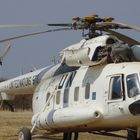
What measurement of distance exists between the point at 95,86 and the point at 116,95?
881mm

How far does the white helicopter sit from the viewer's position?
11.0m

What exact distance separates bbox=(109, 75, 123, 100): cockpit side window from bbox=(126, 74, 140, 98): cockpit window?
22cm

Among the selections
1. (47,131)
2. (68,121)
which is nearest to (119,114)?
(68,121)

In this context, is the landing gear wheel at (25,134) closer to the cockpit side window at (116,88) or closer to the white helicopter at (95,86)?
the white helicopter at (95,86)

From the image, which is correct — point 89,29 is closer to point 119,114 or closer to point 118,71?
point 118,71

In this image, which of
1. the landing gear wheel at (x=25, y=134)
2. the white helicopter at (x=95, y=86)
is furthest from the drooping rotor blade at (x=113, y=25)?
the landing gear wheel at (x=25, y=134)

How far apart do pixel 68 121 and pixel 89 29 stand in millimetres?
2622

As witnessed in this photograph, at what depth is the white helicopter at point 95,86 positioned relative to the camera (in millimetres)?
10953

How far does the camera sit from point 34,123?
14.0 m

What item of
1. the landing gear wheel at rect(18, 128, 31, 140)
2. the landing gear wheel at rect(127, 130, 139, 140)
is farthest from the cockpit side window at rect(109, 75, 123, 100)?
the landing gear wheel at rect(18, 128, 31, 140)

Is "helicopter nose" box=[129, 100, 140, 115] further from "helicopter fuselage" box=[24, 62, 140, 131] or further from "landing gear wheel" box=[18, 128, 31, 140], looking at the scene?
"landing gear wheel" box=[18, 128, 31, 140]

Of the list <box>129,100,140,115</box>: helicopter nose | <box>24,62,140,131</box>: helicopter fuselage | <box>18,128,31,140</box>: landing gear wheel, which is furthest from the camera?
<box>18,128,31,140</box>: landing gear wheel

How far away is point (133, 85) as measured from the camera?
10.8 m

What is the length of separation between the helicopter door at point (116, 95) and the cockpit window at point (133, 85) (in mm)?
171
